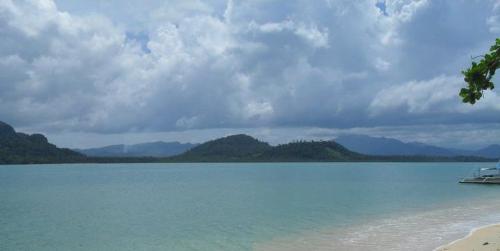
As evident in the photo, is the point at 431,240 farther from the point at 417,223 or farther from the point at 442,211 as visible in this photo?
the point at 442,211

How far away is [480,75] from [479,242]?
15.7 metres

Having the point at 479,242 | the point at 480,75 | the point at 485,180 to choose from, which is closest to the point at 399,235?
the point at 479,242

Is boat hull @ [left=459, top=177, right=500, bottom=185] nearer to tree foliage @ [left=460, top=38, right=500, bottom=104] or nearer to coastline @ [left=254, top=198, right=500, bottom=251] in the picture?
coastline @ [left=254, top=198, right=500, bottom=251]

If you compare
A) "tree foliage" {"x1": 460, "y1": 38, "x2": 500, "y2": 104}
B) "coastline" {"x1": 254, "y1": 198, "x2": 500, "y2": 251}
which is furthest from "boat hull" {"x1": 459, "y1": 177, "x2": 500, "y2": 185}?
"tree foliage" {"x1": 460, "y1": 38, "x2": 500, "y2": 104}

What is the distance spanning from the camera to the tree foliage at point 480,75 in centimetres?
1315

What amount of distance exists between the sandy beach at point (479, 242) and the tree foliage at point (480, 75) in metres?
11.9

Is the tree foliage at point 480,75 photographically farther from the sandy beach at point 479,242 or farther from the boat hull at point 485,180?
the boat hull at point 485,180

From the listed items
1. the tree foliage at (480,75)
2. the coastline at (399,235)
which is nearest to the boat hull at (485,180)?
the coastline at (399,235)

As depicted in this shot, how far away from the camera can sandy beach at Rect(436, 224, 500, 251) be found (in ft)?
78.1

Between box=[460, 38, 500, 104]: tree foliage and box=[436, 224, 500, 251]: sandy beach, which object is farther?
box=[436, 224, 500, 251]: sandy beach

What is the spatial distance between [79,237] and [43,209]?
22.9 metres

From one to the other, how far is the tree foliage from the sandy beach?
11.9m

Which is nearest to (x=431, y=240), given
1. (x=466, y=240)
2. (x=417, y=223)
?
(x=466, y=240)

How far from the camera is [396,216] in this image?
43.9 meters
